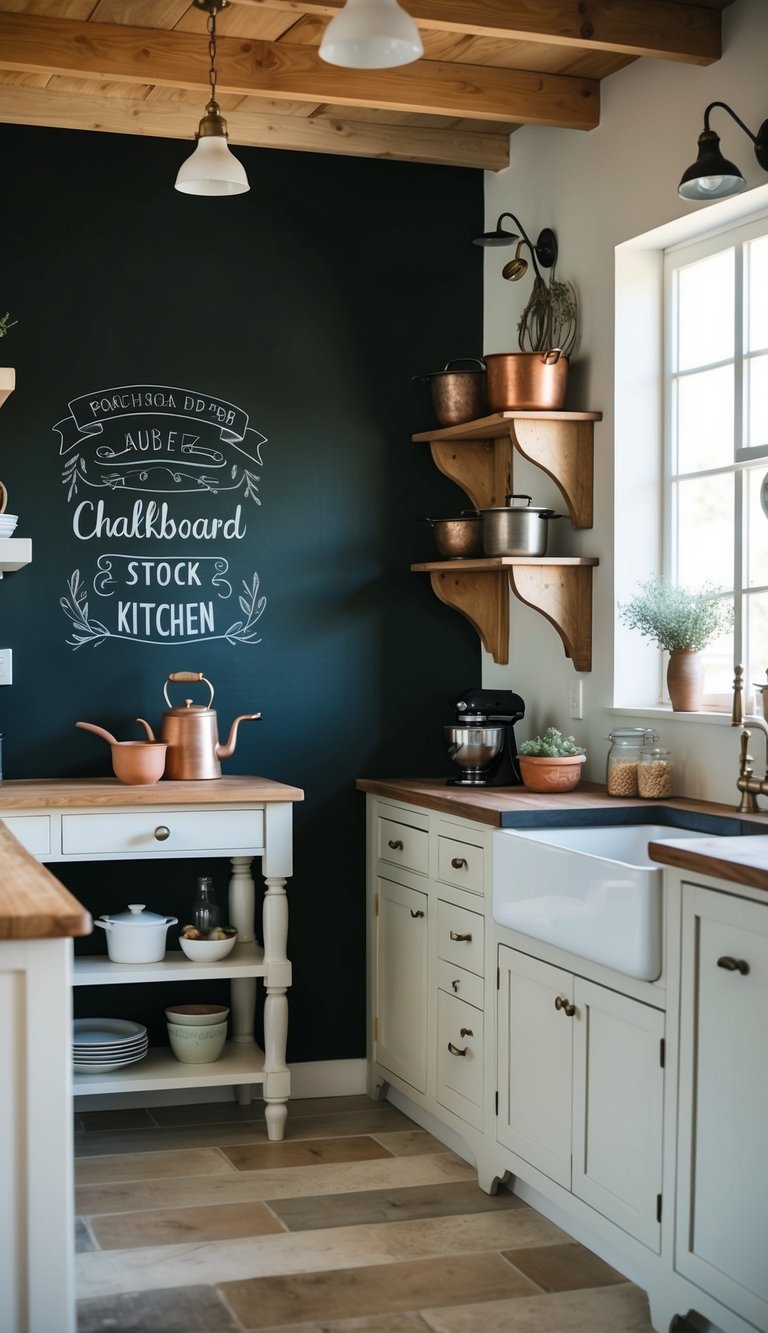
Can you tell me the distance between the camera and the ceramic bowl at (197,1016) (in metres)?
3.77

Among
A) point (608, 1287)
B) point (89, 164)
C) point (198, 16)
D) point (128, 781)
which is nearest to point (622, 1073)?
point (608, 1287)

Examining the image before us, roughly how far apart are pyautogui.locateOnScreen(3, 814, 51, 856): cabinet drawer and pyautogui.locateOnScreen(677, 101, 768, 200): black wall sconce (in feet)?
6.93

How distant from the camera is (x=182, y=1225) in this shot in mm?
3090

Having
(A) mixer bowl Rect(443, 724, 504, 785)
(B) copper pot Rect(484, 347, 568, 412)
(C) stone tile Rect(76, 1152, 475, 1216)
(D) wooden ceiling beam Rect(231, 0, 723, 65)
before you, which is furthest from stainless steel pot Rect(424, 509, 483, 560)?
(C) stone tile Rect(76, 1152, 475, 1216)

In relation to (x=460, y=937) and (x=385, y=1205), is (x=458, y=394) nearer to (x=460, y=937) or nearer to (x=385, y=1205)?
(x=460, y=937)

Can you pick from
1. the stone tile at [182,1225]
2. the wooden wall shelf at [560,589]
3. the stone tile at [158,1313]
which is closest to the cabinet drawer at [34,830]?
the stone tile at [182,1225]

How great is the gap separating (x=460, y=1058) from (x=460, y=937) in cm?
31

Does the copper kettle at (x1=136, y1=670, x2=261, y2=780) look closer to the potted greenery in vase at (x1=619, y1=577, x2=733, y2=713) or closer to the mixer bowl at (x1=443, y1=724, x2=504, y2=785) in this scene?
the mixer bowl at (x1=443, y1=724, x2=504, y2=785)

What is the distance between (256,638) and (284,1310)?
6.48 ft

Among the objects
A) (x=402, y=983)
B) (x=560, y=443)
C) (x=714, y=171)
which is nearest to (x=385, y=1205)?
(x=402, y=983)

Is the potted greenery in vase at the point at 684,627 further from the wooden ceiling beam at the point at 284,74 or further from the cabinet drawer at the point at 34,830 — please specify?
the cabinet drawer at the point at 34,830

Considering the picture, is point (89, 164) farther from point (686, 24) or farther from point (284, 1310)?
point (284, 1310)

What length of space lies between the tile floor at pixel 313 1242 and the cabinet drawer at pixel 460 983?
0.43 metres

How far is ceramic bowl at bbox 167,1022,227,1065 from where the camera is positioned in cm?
377
